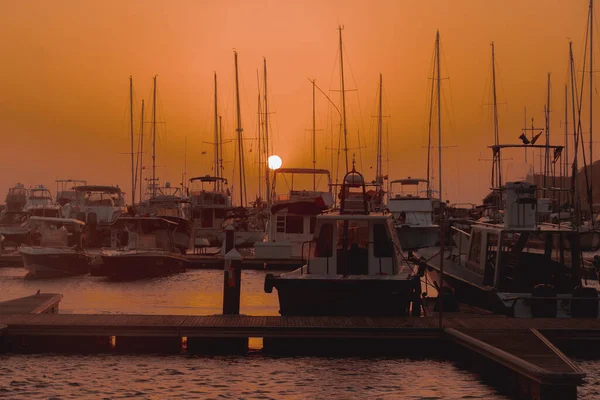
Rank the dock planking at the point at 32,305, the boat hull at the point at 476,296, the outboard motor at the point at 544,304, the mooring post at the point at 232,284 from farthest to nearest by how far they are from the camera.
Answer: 1. the dock planking at the point at 32,305
2. the boat hull at the point at 476,296
3. the mooring post at the point at 232,284
4. the outboard motor at the point at 544,304

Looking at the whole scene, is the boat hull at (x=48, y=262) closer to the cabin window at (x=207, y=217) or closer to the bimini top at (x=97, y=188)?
the cabin window at (x=207, y=217)

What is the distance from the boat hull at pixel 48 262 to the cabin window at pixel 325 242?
72.8ft

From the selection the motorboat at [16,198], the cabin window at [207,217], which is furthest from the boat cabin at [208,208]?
the motorboat at [16,198]

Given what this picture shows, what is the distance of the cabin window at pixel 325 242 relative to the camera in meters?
23.0

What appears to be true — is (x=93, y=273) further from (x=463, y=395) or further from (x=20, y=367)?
(x=463, y=395)

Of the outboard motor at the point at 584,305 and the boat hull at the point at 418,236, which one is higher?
the boat hull at the point at 418,236

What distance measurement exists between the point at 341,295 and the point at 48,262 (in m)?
23.4

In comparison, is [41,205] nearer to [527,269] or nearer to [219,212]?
[219,212]

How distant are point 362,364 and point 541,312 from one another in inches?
181

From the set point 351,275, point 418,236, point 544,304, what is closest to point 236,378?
point 351,275

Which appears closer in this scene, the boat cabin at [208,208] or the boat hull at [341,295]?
the boat hull at [341,295]

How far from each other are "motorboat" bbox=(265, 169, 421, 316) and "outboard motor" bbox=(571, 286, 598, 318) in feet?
11.9

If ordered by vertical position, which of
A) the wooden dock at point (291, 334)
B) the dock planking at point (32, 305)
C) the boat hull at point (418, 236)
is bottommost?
the wooden dock at point (291, 334)

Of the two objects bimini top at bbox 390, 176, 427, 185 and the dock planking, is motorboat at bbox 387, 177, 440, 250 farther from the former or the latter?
the dock planking
